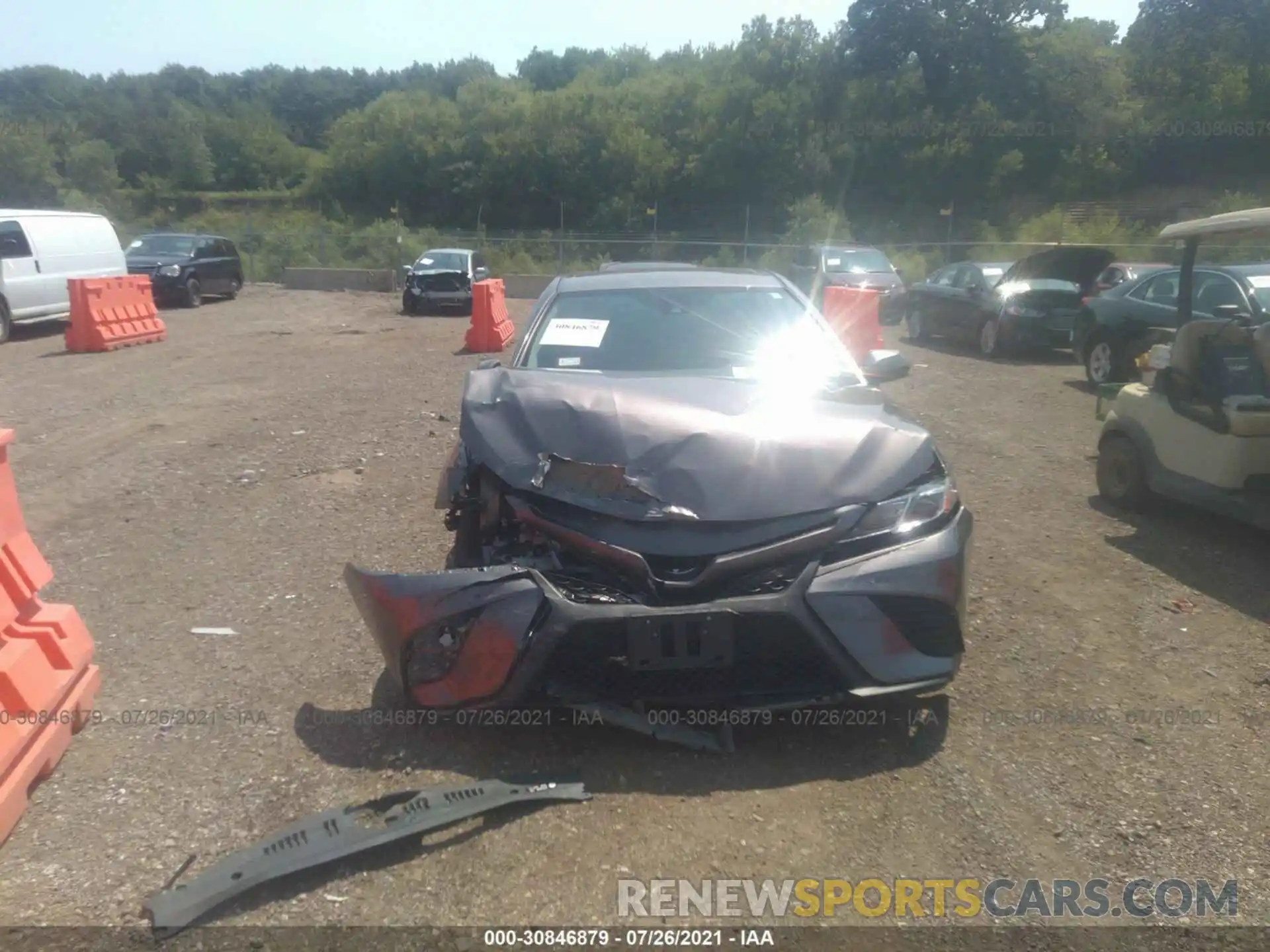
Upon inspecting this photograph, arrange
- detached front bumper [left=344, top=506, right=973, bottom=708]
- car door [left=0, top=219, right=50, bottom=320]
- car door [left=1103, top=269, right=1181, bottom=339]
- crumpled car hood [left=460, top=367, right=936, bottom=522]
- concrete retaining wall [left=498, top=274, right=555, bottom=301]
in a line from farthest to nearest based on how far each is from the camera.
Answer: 1. concrete retaining wall [left=498, top=274, right=555, bottom=301]
2. car door [left=0, top=219, right=50, bottom=320]
3. car door [left=1103, top=269, right=1181, bottom=339]
4. crumpled car hood [left=460, top=367, right=936, bottom=522]
5. detached front bumper [left=344, top=506, right=973, bottom=708]

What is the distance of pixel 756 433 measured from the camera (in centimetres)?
392

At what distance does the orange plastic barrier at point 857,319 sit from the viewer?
13.2 m

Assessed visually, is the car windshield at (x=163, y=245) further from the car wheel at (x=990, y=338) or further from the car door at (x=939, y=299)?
the car wheel at (x=990, y=338)

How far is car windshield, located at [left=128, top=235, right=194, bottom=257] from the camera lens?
2320 cm

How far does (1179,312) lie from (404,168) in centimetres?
5762

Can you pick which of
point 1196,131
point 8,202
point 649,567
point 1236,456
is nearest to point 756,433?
point 649,567

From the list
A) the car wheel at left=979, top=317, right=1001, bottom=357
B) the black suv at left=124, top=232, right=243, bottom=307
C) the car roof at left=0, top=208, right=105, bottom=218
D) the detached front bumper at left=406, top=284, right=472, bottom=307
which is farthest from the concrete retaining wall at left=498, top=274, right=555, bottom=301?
the car wheel at left=979, top=317, right=1001, bottom=357

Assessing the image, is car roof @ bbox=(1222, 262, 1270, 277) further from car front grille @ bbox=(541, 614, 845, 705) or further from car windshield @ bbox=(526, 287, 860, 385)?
car front grille @ bbox=(541, 614, 845, 705)

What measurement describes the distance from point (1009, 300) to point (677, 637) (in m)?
13.3

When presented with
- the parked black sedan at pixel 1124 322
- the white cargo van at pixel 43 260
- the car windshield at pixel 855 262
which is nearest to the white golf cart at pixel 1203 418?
the parked black sedan at pixel 1124 322

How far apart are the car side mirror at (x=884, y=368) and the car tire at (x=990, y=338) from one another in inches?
422

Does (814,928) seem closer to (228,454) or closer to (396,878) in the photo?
(396,878)

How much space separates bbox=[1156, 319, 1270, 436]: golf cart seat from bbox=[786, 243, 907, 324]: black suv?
1313cm

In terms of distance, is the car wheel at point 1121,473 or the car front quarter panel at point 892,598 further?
the car wheel at point 1121,473
